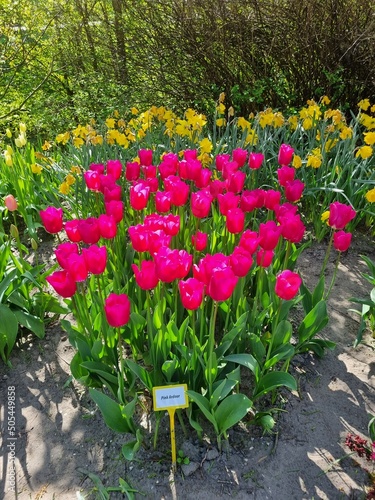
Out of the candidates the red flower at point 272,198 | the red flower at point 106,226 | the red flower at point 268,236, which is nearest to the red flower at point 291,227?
the red flower at point 268,236

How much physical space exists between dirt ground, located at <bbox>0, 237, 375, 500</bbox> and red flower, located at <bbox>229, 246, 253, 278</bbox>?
2.34ft

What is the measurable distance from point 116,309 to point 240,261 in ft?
1.44

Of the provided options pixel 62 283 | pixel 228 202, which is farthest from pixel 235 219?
pixel 62 283

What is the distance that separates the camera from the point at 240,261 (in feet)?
4.84

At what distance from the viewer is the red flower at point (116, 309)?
1397mm

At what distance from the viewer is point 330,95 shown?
4609 millimetres

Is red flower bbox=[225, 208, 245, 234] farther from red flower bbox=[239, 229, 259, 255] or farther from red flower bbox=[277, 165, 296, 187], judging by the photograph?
red flower bbox=[277, 165, 296, 187]

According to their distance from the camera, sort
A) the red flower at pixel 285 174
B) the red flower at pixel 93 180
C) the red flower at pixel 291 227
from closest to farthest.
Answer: the red flower at pixel 291 227 < the red flower at pixel 93 180 < the red flower at pixel 285 174

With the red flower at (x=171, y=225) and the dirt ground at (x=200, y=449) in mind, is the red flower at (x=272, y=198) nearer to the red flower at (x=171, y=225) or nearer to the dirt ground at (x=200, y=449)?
the red flower at (x=171, y=225)

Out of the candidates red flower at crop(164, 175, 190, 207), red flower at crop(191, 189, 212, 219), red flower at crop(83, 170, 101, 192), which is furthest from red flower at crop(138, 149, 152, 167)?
red flower at crop(191, 189, 212, 219)

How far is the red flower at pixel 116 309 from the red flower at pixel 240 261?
1.25 ft

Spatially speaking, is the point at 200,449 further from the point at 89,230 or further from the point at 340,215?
the point at 340,215

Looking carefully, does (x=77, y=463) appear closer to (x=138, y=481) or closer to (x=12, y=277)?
(x=138, y=481)

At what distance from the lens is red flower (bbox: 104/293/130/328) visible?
1.40m
